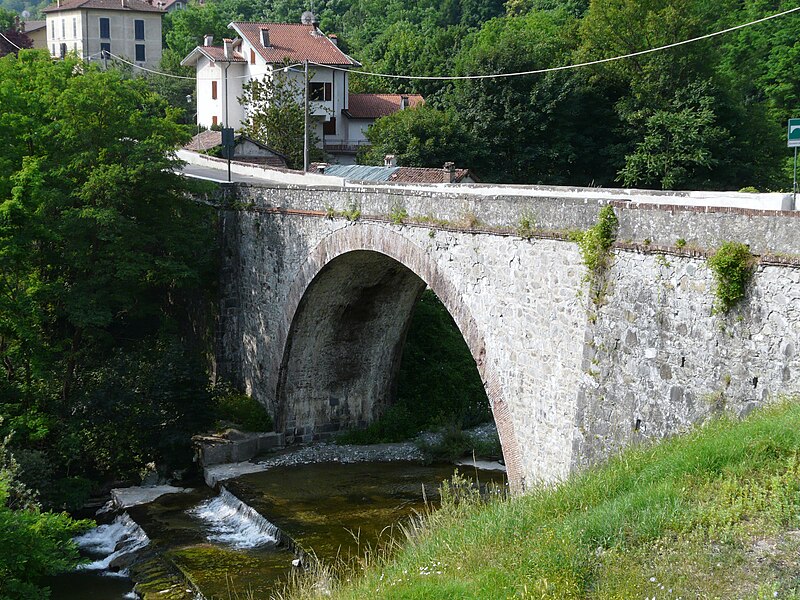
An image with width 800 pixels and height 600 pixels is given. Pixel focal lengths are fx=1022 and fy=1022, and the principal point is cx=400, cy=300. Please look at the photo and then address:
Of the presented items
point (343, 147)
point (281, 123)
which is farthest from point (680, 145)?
point (343, 147)

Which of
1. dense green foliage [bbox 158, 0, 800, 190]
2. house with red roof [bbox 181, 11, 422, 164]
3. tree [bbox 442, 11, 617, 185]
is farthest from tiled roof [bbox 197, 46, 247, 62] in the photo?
tree [bbox 442, 11, 617, 185]

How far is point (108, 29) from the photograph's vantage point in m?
74.0

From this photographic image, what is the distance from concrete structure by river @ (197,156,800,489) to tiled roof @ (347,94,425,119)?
2894 cm

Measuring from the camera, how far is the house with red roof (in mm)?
50156

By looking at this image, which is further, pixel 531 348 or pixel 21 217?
pixel 21 217

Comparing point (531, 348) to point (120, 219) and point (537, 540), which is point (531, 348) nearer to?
point (537, 540)

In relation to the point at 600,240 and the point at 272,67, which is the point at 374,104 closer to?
the point at 272,67

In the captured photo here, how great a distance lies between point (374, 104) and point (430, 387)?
3086 centimetres

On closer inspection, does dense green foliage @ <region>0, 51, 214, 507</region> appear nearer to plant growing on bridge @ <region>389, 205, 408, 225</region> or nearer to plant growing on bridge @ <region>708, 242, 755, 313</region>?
plant growing on bridge @ <region>389, 205, 408, 225</region>

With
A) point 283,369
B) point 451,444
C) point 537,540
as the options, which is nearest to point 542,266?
point 537,540

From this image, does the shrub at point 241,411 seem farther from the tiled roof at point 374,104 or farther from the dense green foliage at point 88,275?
the tiled roof at point 374,104

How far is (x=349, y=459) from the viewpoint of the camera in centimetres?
2208

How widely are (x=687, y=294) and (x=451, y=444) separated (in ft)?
35.7

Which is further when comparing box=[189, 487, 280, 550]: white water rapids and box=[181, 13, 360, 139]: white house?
box=[181, 13, 360, 139]: white house
